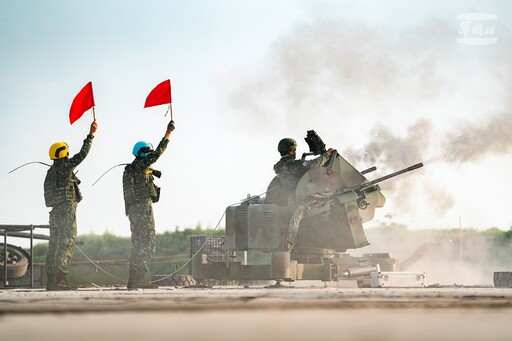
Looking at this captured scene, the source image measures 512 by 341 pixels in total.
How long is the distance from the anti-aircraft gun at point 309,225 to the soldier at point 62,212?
423cm

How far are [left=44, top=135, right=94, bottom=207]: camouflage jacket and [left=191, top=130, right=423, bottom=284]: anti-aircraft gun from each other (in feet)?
13.8

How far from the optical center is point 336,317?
25.5 feet

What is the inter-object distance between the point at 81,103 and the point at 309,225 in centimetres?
517

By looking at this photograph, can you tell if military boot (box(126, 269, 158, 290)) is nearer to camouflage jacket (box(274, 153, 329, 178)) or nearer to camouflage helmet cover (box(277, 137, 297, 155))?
camouflage jacket (box(274, 153, 329, 178))

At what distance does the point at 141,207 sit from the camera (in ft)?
55.2

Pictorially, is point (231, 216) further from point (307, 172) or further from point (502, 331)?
point (502, 331)

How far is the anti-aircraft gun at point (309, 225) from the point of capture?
19.4m

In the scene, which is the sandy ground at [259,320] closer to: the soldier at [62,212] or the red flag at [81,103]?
the soldier at [62,212]

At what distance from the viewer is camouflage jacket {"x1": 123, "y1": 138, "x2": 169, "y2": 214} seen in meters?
16.8

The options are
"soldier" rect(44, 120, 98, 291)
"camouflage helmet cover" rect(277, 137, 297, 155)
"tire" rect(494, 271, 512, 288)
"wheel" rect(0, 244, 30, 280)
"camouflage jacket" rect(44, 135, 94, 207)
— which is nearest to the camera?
"soldier" rect(44, 120, 98, 291)

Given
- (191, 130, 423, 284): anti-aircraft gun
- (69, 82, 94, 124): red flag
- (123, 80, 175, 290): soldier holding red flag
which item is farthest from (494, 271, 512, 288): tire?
(69, 82, 94, 124): red flag

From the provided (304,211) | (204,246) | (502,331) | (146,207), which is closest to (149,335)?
(502,331)

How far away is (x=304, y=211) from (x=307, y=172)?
86 centimetres

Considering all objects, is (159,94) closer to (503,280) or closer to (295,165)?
(295,165)
